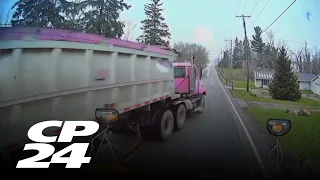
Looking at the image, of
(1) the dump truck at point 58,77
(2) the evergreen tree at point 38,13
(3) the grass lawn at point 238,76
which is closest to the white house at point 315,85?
(3) the grass lawn at point 238,76

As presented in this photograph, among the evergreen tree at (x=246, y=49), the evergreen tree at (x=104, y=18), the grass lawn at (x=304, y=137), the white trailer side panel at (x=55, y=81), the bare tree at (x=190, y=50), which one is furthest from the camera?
the evergreen tree at (x=246, y=49)

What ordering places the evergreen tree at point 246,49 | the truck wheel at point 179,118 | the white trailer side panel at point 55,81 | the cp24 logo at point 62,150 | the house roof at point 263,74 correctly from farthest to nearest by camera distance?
the truck wheel at point 179,118
the evergreen tree at point 246,49
the house roof at point 263,74
the cp24 logo at point 62,150
the white trailer side panel at point 55,81

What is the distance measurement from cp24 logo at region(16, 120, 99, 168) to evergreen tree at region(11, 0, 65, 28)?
866mm

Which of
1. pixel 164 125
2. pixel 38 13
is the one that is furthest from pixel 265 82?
pixel 38 13

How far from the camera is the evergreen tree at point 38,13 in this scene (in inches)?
101

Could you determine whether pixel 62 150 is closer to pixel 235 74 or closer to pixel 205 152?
pixel 205 152

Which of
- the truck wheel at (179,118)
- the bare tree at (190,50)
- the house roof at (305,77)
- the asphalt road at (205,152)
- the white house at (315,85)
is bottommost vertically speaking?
the asphalt road at (205,152)

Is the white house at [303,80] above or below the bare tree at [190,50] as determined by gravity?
below

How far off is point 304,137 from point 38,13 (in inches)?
107

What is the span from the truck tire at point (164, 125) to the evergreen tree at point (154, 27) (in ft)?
3.36

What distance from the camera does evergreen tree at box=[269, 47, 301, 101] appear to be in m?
3.16

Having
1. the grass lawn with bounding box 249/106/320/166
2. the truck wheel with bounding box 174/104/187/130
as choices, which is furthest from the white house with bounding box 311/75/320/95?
the truck wheel with bounding box 174/104/187/130

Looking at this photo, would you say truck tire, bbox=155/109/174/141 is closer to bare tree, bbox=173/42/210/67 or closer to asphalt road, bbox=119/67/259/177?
asphalt road, bbox=119/67/259/177

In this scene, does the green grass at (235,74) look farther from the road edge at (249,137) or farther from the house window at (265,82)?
the house window at (265,82)
